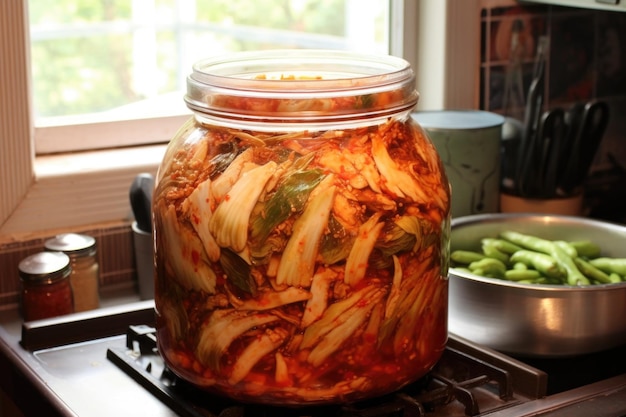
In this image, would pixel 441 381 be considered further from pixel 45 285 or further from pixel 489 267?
pixel 45 285

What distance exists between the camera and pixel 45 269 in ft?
3.85

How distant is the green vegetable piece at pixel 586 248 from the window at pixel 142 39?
2.30 meters

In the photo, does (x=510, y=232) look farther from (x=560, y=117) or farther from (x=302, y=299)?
(x=302, y=299)

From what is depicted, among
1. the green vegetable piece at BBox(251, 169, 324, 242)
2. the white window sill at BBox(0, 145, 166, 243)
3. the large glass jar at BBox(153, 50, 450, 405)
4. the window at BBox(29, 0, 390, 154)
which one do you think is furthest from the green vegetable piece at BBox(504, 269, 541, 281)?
the window at BBox(29, 0, 390, 154)

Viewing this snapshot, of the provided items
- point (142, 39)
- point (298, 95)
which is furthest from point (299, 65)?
point (142, 39)

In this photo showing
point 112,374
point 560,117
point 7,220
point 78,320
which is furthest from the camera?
point 560,117

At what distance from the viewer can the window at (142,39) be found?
3826 mm

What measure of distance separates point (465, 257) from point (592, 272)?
0.16 m

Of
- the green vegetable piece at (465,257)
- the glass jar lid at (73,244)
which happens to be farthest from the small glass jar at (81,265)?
the green vegetable piece at (465,257)

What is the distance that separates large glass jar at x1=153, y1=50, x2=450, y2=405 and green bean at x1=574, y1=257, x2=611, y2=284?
0.36 metres

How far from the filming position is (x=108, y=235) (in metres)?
1.38

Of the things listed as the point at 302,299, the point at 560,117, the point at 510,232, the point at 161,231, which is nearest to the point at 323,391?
the point at 302,299

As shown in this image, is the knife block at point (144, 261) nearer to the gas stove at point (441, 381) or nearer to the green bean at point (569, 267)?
the gas stove at point (441, 381)

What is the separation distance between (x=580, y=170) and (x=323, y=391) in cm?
82
